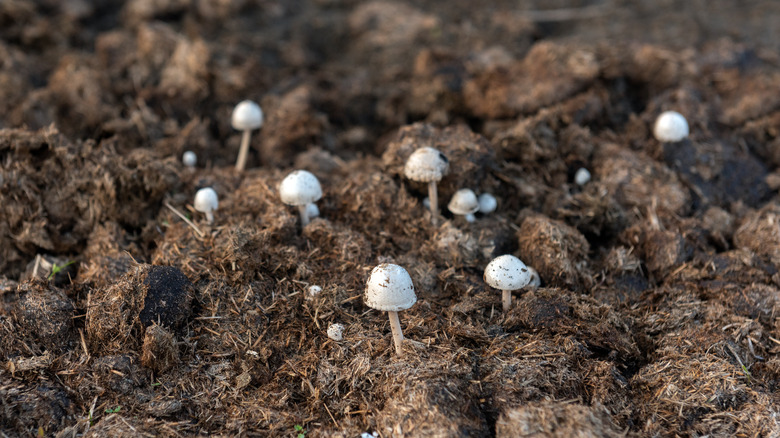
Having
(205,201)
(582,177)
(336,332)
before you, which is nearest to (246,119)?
(205,201)

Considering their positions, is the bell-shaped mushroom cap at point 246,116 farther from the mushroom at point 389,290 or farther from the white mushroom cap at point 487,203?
the mushroom at point 389,290

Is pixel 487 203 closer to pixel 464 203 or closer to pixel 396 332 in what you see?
pixel 464 203

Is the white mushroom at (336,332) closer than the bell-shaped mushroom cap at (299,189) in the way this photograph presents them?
Yes

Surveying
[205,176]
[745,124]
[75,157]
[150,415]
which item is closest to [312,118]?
[205,176]

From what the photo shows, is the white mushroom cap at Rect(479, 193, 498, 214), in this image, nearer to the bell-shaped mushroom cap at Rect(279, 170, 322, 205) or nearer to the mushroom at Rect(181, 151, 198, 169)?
the bell-shaped mushroom cap at Rect(279, 170, 322, 205)

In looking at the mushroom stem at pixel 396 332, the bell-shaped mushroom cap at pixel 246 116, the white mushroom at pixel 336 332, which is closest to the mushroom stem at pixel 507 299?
the mushroom stem at pixel 396 332

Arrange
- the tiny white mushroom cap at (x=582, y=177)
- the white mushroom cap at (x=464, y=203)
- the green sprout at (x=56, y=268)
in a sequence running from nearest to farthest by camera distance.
Answer: the green sprout at (x=56, y=268)
the white mushroom cap at (x=464, y=203)
the tiny white mushroom cap at (x=582, y=177)

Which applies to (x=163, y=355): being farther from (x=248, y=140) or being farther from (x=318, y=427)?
(x=248, y=140)
